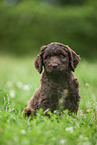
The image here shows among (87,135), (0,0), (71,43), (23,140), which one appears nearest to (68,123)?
(87,135)

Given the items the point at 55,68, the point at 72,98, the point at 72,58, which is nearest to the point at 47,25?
the point at 72,58

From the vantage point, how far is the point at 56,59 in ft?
13.7

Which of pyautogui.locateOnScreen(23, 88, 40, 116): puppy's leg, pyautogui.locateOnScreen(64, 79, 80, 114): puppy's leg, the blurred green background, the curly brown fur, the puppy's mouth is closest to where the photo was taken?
the puppy's mouth

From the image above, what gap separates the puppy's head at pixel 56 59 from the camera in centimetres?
412

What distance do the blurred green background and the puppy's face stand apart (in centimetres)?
1440

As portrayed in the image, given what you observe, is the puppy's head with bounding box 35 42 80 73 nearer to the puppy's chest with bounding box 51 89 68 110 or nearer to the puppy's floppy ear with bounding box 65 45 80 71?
the puppy's floppy ear with bounding box 65 45 80 71

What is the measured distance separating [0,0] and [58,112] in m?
20.8

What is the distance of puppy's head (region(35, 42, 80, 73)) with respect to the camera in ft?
13.5

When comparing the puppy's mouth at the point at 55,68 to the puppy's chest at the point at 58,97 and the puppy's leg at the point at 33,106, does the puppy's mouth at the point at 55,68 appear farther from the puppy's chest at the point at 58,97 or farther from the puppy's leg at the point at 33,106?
the puppy's leg at the point at 33,106

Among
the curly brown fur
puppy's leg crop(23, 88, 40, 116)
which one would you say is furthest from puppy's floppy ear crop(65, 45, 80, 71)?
puppy's leg crop(23, 88, 40, 116)

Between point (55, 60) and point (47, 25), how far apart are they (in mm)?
16656

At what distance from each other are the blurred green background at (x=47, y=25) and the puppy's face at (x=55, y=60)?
14405 millimetres

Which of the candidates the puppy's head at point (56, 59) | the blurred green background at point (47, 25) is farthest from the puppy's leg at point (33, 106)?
the blurred green background at point (47, 25)

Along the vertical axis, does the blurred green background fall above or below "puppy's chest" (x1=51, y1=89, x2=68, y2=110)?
above
